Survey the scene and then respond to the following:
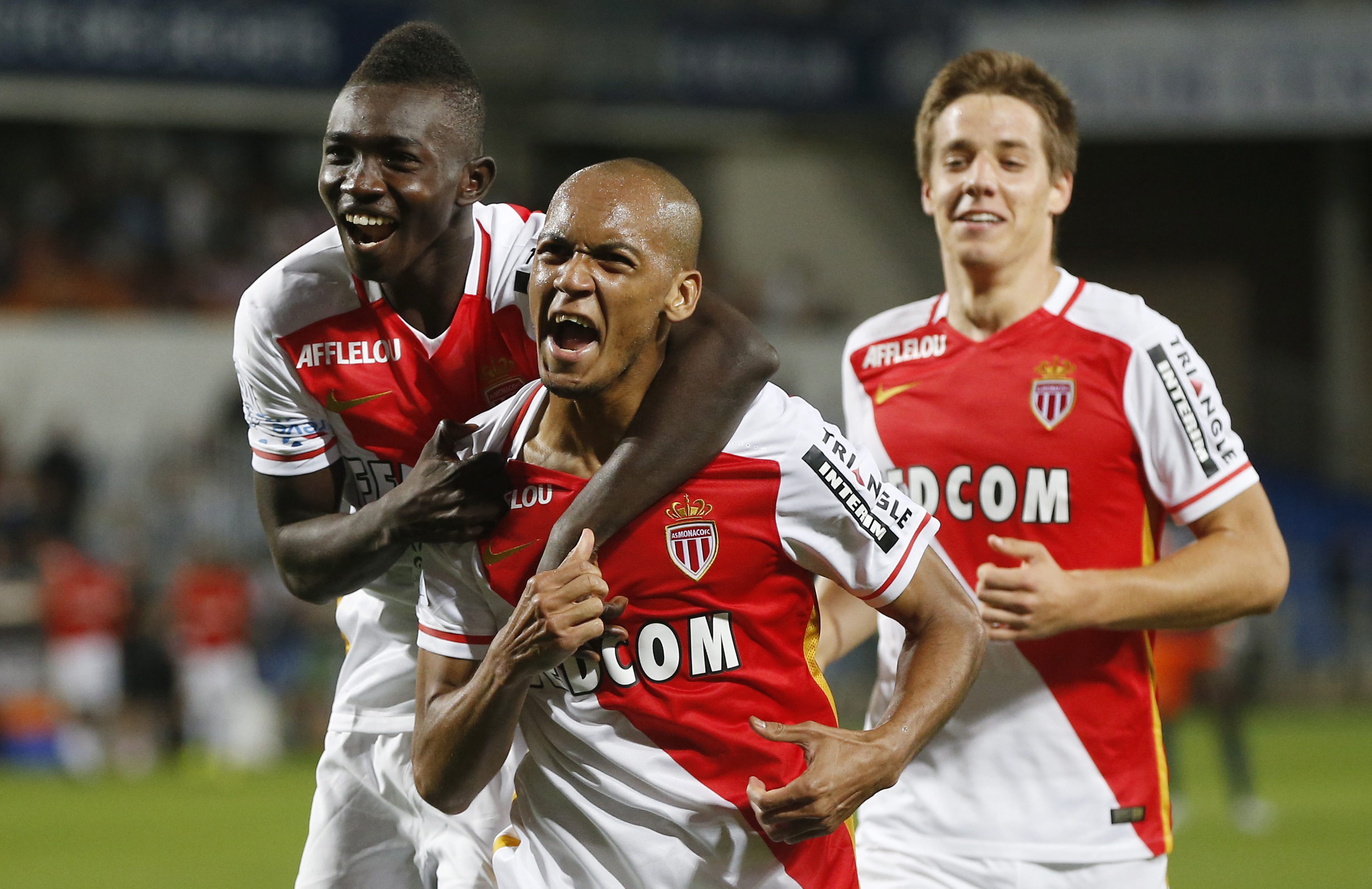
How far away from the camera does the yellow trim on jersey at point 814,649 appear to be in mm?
3205

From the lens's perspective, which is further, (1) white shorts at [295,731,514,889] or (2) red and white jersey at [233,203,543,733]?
(1) white shorts at [295,731,514,889]

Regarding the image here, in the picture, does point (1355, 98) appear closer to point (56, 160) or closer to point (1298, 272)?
point (1298, 272)

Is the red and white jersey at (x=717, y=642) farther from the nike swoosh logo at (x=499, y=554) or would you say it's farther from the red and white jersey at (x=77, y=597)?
the red and white jersey at (x=77, y=597)

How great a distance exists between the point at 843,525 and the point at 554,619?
1.85ft

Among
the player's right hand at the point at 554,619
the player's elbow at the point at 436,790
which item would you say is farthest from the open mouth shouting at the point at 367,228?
the player's elbow at the point at 436,790

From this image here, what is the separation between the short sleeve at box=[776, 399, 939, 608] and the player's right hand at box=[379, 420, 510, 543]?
0.53 metres

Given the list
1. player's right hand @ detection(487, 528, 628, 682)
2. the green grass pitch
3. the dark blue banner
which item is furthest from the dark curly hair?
the dark blue banner

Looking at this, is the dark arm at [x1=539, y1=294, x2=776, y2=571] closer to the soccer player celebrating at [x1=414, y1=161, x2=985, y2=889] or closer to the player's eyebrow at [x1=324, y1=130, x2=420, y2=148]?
the soccer player celebrating at [x1=414, y1=161, x2=985, y2=889]

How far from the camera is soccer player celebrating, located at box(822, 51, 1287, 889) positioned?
3.61 metres

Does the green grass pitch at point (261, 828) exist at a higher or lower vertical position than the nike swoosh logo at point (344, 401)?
lower

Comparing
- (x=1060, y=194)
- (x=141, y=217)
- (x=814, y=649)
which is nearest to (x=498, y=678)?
(x=814, y=649)

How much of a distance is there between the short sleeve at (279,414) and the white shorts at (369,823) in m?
0.70

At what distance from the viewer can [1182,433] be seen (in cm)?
362

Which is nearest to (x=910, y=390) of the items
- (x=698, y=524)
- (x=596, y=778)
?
(x=698, y=524)
